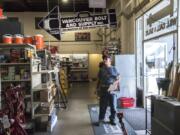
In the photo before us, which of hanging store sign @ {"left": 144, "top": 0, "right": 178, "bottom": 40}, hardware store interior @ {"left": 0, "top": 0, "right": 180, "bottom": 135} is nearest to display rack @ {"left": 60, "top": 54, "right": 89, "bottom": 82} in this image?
hardware store interior @ {"left": 0, "top": 0, "right": 180, "bottom": 135}

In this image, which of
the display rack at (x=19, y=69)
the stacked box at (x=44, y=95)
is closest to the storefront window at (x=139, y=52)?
the stacked box at (x=44, y=95)

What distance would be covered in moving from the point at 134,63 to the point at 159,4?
2.35 metres

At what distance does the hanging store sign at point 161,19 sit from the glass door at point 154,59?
0.23 metres

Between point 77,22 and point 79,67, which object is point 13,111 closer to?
point 77,22

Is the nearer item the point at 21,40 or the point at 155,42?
the point at 21,40

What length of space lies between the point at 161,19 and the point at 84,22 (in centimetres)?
303

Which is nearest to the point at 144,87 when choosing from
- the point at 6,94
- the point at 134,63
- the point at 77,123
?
the point at 134,63

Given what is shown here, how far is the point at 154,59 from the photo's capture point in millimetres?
8883

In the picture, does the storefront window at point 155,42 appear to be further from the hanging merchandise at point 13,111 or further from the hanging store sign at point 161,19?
the hanging merchandise at point 13,111

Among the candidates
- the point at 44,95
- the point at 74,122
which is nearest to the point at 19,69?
the point at 44,95

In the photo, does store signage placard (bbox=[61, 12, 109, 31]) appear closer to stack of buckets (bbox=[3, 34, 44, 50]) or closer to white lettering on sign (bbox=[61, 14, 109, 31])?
white lettering on sign (bbox=[61, 14, 109, 31])

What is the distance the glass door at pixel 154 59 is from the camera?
308 inches

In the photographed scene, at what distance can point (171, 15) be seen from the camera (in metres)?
6.86

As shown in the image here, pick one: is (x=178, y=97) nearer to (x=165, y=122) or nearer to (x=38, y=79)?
(x=165, y=122)
